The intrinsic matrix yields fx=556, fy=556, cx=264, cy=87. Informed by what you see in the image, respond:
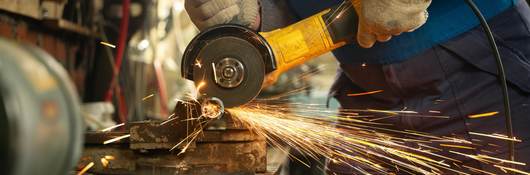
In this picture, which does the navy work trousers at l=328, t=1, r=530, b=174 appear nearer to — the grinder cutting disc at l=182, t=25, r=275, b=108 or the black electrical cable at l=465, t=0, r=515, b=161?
the black electrical cable at l=465, t=0, r=515, b=161

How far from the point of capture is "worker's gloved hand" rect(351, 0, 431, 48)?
1714 millimetres

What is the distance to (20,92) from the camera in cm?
68

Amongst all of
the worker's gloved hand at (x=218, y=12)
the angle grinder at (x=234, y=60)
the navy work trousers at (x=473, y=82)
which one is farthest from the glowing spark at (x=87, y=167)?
the navy work trousers at (x=473, y=82)

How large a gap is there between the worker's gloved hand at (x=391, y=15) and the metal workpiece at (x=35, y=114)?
3.76 ft

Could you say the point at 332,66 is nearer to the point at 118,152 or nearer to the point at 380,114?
the point at 380,114

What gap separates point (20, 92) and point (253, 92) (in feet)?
3.51

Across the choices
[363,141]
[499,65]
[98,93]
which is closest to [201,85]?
[363,141]

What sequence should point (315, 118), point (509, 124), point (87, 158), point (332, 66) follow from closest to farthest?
1. point (87, 158)
2. point (509, 124)
3. point (315, 118)
4. point (332, 66)

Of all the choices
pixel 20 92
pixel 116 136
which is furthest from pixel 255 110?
pixel 20 92

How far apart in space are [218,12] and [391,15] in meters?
0.58

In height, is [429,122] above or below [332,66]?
below

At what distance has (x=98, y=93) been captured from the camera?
12.4 feet

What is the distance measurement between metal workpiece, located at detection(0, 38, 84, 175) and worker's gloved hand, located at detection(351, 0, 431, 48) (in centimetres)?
114

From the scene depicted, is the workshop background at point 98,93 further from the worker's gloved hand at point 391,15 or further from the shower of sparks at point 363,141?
the worker's gloved hand at point 391,15
